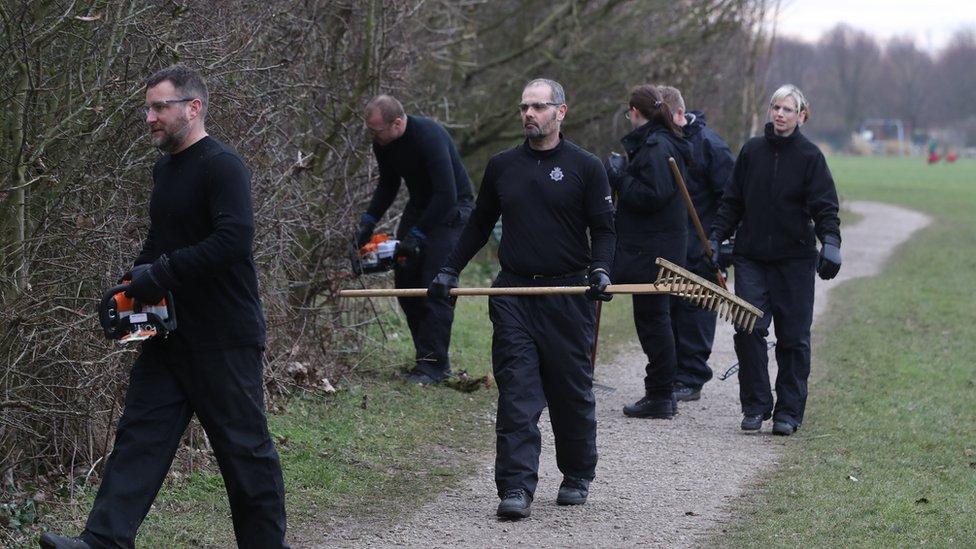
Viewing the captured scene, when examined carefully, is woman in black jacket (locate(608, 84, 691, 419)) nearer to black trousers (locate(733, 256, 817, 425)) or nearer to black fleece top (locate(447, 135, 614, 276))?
black trousers (locate(733, 256, 817, 425))

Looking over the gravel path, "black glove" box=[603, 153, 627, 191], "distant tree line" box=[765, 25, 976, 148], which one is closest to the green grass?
the gravel path

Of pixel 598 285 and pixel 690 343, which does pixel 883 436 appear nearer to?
pixel 690 343

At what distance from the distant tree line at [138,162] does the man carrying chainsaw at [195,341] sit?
3.05 ft

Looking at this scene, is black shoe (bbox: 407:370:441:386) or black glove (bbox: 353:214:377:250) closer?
black glove (bbox: 353:214:377:250)

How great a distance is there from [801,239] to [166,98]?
461 cm

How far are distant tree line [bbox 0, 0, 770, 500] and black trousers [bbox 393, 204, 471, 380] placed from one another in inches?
18.4

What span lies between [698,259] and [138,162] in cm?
452

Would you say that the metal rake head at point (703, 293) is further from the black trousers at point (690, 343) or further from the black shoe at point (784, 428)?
the black trousers at point (690, 343)

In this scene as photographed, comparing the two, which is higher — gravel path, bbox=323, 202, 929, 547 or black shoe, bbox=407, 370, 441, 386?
black shoe, bbox=407, 370, 441, 386

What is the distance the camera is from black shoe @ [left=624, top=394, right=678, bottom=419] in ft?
30.1

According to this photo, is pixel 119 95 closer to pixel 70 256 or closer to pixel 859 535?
pixel 70 256

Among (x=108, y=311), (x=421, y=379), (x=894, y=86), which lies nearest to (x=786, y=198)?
(x=421, y=379)

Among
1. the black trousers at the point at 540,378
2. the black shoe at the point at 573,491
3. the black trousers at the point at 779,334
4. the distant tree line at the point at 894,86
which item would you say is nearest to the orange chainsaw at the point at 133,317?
the black trousers at the point at 540,378

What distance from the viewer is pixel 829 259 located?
26.6 ft
